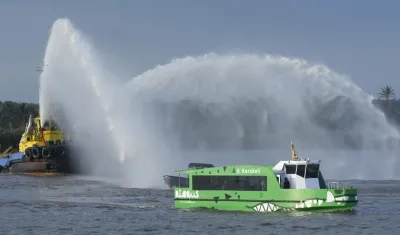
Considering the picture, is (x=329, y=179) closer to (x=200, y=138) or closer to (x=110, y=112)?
(x=110, y=112)

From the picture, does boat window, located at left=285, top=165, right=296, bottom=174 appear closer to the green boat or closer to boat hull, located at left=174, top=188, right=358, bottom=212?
the green boat

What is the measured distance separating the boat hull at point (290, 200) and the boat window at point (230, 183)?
0.30m


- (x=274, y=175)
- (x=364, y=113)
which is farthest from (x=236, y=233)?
(x=364, y=113)

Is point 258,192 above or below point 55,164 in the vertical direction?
below

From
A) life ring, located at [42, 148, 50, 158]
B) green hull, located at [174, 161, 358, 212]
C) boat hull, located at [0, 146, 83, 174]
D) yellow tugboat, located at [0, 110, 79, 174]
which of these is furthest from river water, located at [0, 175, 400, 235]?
life ring, located at [42, 148, 50, 158]

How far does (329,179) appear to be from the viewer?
75188 millimetres

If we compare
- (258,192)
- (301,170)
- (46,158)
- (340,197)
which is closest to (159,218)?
(258,192)

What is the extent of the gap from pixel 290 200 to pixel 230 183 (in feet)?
12.4

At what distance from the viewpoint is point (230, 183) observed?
4862 centimetres

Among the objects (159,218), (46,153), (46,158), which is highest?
(46,153)

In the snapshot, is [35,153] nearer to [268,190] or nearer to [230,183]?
[230,183]

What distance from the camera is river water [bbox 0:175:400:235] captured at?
42812 millimetres

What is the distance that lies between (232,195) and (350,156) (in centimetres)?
4531

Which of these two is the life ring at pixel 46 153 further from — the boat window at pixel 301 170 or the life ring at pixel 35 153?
the boat window at pixel 301 170
